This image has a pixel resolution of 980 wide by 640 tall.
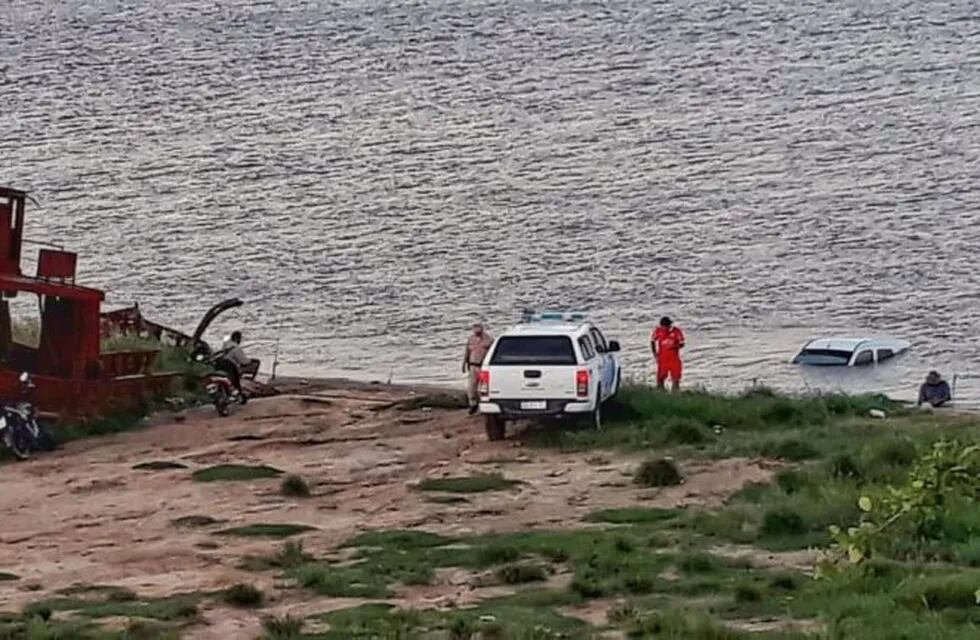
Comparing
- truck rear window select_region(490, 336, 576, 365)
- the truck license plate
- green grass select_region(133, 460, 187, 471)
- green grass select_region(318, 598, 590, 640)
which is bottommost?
green grass select_region(318, 598, 590, 640)

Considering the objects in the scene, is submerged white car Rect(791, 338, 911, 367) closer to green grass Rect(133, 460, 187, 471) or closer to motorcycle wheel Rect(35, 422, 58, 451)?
motorcycle wheel Rect(35, 422, 58, 451)

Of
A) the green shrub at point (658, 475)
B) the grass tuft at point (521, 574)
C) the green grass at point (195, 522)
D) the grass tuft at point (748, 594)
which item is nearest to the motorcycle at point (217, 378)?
the green grass at point (195, 522)

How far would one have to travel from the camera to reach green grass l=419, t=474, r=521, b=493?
86.8 ft

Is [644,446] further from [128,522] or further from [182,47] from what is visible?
[182,47]

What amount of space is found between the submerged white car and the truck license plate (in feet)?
61.1

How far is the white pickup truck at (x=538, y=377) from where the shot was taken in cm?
2998

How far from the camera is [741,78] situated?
10275cm

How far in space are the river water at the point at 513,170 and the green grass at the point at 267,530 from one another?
869 inches

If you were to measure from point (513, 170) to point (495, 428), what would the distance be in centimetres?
5136

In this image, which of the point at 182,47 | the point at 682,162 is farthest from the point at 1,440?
the point at 182,47

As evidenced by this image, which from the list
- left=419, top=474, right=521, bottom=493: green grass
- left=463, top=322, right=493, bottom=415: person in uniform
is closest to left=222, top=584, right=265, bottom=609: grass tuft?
left=419, top=474, right=521, bottom=493: green grass

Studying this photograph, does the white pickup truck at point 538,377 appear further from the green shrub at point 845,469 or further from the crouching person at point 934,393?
the crouching person at point 934,393

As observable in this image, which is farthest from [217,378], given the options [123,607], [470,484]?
[123,607]

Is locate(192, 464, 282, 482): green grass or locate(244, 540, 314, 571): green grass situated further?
locate(192, 464, 282, 482): green grass
